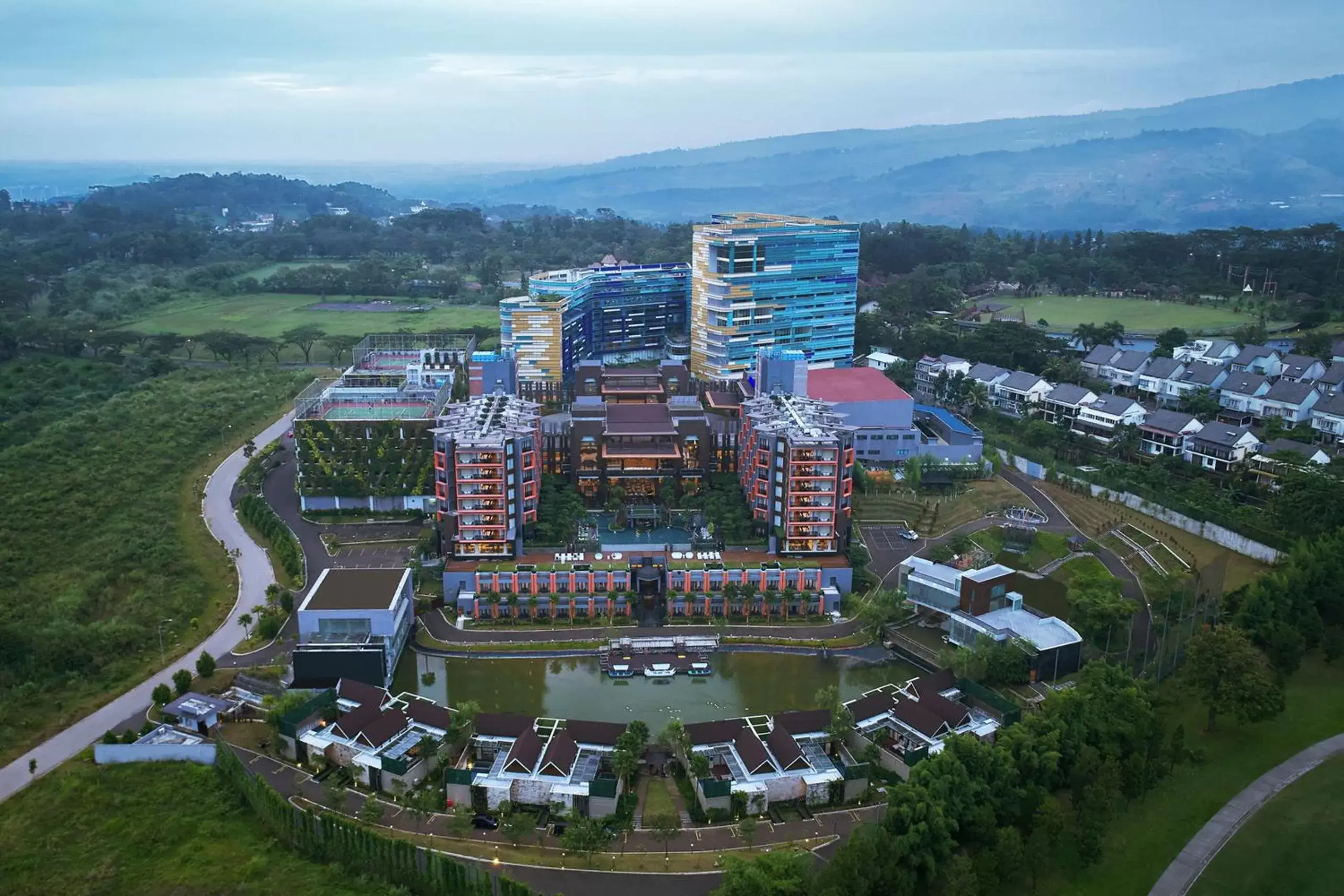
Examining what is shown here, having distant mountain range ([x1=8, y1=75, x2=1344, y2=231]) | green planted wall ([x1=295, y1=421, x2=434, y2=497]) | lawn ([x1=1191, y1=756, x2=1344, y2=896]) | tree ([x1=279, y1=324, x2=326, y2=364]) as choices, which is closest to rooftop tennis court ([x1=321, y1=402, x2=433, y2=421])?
green planted wall ([x1=295, y1=421, x2=434, y2=497])

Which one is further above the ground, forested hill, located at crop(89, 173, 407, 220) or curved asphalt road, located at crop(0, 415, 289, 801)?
forested hill, located at crop(89, 173, 407, 220)

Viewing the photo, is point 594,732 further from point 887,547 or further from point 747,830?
point 887,547

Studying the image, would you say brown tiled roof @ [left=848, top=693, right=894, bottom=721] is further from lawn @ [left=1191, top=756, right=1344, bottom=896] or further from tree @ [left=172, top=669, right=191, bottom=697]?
tree @ [left=172, top=669, right=191, bottom=697]

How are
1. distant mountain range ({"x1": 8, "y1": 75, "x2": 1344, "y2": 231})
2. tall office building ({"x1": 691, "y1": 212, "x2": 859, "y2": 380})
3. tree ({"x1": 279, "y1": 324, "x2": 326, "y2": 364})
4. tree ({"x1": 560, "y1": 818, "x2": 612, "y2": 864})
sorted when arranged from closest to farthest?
tree ({"x1": 560, "y1": 818, "x2": 612, "y2": 864})
tall office building ({"x1": 691, "y1": 212, "x2": 859, "y2": 380})
tree ({"x1": 279, "y1": 324, "x2": 326, "y2": 364})
distant mountain range ({"x1": 8, "y1": 75, "x2": 1344, "y2": 231})

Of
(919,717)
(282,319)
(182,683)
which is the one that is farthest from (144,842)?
(282,319)

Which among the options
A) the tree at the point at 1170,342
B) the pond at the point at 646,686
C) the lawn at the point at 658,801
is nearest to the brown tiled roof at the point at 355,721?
the pond at the point at 646,686

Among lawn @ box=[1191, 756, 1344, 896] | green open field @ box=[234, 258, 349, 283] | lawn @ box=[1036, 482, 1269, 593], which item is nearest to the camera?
lawn @ box=[1191, 756, 1344, 896]

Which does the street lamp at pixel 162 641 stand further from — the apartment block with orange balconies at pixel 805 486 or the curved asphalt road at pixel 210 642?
the apartment block with orange balconies at pixel 805 486

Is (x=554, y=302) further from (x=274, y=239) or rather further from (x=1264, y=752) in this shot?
(x=274, y=239)
